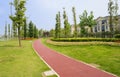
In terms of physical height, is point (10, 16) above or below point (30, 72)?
above

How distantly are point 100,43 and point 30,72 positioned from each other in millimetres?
15742

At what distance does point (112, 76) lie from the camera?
37.9 feet

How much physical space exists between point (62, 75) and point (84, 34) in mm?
44454

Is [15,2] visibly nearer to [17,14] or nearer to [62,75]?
[17,14]

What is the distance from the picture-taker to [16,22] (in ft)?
122

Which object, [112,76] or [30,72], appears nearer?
[112,76]

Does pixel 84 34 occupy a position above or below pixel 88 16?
below

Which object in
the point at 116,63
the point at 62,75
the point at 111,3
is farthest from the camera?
the point at 111,3

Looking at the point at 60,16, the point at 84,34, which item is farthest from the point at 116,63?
the point at 60,16

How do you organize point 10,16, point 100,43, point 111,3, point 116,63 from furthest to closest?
point 111,3, point 10,16, point 100,43, point 116,63

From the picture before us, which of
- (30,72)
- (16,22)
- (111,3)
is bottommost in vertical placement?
(30,72)

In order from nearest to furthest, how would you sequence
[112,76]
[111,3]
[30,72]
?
1. [112,76]
2. [30,72]
3. [111,3]

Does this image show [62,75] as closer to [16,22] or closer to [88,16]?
[16,22]

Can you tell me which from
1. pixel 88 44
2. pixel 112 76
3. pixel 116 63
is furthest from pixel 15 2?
pixel 112 76
